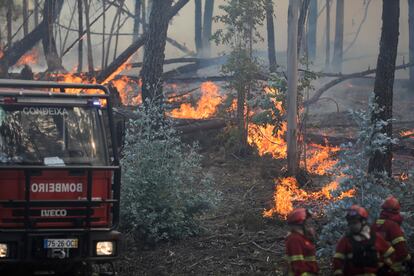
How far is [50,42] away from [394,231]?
62.3 ft

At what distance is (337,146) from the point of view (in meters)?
19.0

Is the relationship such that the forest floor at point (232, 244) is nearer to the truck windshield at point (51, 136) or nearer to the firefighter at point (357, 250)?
the truck windshield at point (51, 136)

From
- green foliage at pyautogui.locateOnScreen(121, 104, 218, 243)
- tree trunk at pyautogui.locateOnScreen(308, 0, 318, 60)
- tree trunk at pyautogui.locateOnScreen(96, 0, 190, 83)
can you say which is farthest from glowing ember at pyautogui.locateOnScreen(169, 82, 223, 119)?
tree trunk at pyautogui.locateOnScreen(308, 0, 318, 60)

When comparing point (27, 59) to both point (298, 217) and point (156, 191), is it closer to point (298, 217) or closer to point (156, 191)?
point (156, 191)

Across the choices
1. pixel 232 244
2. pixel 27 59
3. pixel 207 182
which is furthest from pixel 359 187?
pixel 27 59

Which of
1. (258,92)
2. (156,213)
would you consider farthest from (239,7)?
(156,213)

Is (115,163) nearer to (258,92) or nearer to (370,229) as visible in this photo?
(370,229)

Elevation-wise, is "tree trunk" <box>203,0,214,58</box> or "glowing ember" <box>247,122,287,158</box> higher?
"tree trunk" <box>203,0,214,58</box>

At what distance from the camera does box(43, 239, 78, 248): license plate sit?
8.05 meters

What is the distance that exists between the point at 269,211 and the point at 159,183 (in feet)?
8.73

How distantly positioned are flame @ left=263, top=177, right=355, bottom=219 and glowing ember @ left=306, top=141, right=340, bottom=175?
137 cm

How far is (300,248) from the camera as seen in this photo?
6.99 metres

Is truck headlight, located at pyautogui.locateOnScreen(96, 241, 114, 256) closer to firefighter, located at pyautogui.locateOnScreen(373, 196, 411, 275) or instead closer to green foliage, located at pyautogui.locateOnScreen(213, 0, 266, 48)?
firefighter, located at pyautogui.locateOnScreen(373, 196, 411, 275)

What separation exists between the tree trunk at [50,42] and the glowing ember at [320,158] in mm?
10327
